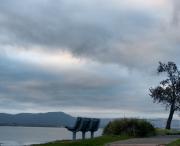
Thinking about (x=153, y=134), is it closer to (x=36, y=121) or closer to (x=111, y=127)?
(x=111, y=127)

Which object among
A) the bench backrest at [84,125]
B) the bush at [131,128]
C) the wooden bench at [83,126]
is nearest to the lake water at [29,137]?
the wooden bench at [83,126]

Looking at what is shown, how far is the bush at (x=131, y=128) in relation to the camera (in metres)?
28.7

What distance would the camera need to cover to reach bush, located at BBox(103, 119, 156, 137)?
28.7m

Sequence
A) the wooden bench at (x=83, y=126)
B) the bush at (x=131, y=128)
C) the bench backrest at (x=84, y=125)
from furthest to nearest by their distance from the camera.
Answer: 1. the bush at (x=131, y=128)
2. the bench backrest at (x=84, y=125)
3. the wooden bench at (x=83, y=126)

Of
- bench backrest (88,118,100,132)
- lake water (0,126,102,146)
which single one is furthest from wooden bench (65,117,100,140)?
lake water (0,126,102,146)

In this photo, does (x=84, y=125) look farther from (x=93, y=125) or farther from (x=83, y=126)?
(x=93, y=125)

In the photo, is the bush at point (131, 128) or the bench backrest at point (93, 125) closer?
the bench backrest at point (93, 125)

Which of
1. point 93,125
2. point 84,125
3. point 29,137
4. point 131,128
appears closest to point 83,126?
point 84,125

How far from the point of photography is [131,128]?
95.0 ft

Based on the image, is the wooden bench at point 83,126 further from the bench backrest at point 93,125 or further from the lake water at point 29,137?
the lake water at point 29,137

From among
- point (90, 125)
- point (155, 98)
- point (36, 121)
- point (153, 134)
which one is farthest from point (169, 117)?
point (36, 121)

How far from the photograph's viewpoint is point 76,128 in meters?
25.2

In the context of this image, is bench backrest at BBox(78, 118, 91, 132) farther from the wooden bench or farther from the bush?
the bush

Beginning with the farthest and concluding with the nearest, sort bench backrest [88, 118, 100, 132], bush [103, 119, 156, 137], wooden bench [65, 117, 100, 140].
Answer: bush [103, 119, 156, 137] → bench backrest [88, 118, 100, 132] → wooden bench [65, 117, 100, 140]
